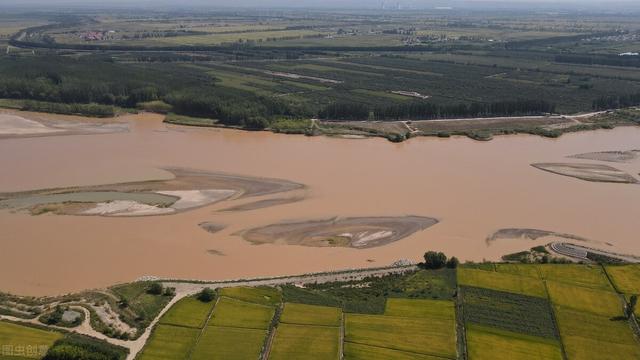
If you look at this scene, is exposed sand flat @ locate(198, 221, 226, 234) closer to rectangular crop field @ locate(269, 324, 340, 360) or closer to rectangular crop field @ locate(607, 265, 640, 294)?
rectangular crop field @ locate(269, 324, 340, 360)

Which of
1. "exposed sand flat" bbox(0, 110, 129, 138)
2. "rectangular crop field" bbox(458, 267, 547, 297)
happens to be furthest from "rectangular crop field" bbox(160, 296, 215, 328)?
"exposed sand flat" bbox(0, 110, 129, 138)

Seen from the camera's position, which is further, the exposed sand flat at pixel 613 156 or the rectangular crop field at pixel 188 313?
the exposed sand flat at pixel 613 156

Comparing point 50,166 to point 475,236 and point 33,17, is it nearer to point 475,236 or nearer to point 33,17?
point 475,236

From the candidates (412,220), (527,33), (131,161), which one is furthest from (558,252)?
(527,33)

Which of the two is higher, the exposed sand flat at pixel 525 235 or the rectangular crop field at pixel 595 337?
the exposed sand flat at pixel 525 235

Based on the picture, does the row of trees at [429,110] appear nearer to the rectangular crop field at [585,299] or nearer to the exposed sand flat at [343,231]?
the exposed sand flat at [343,231]

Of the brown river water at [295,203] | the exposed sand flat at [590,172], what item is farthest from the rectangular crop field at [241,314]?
the exposed sand flat at [590,172]
